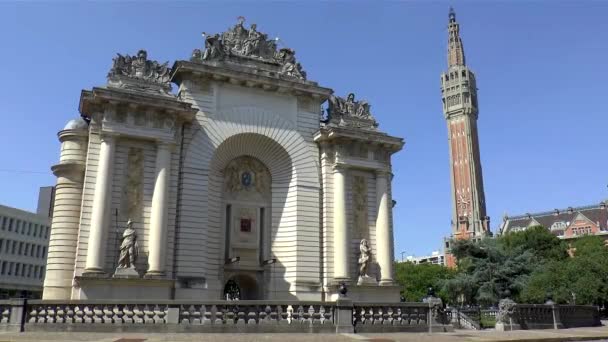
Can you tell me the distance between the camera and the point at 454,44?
129125 mm

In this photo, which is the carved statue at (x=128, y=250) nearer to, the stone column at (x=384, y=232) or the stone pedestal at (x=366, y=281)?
the stone pedestal at (x=366, y=281)

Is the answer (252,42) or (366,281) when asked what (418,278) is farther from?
(252,42)

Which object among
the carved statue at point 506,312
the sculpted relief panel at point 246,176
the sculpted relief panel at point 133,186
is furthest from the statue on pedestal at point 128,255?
the carved statue at point 506,312

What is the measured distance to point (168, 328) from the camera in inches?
726

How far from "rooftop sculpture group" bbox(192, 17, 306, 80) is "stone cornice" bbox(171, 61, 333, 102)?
35.8 inches

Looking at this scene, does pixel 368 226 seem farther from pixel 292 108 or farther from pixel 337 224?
pixel 292 108

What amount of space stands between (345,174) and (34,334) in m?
20.1

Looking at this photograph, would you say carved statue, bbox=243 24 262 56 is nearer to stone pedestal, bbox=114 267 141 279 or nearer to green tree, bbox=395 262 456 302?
stone pedestal, bbox=114 267 141 279

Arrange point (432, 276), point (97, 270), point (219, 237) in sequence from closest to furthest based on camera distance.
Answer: point (97, 270) → point (219, 237) → point (432, 276)

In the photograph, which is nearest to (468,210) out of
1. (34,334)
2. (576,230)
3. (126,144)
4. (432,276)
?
(576,230)

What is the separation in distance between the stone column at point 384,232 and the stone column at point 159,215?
13.3m

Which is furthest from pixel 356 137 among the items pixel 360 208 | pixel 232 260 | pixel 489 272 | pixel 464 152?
pixel 464 152

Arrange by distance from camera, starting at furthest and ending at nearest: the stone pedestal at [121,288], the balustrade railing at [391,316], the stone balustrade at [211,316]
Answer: the stone pedestal at [121,288] → the balustrade railing at [391,316] → the stone balustrade at [211,316]

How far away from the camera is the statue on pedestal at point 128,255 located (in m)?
24.8
